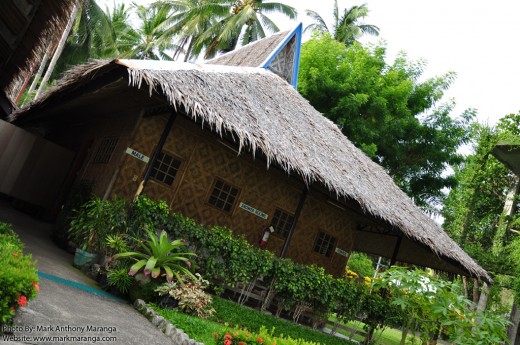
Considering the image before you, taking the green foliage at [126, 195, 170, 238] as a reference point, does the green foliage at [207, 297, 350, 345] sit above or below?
below

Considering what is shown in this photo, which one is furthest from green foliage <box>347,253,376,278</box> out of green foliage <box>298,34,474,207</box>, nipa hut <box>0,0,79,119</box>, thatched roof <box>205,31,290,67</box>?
nipa hut <box>0,0,79,119</box>

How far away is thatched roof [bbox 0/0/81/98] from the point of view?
20.2ft

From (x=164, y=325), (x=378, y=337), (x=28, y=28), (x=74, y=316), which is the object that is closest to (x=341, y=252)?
(x=378, y=337)

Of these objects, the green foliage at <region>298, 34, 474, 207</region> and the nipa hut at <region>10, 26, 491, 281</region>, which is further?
the green foliage at <region>298, 34, 474, 207</region>

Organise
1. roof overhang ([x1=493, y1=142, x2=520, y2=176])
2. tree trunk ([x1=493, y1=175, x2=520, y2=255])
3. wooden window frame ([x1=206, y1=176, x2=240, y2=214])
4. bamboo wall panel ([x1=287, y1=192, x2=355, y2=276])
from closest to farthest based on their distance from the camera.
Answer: wooden window frame ([x1=206, y1=176, x2=240, y2=214])
bamboo wall panel ([x1=287, y1=192, x2=355, y2=276])
roof overhang ([x1=493, y1=142, x2=520, y2=176])
tree trunk ([x1=493, y1=175, x2=520, y2=255])

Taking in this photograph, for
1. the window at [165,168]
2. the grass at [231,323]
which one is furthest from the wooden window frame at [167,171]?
the grass at [231,323]

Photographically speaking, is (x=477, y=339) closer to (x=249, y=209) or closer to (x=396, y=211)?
(x=396, y=211)

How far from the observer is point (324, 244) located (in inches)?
534

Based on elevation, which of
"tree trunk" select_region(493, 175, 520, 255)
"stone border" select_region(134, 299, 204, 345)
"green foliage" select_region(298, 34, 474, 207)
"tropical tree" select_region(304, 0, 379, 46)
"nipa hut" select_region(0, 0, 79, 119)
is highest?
"tropical tree" select_region(304, 0, 379, 46)

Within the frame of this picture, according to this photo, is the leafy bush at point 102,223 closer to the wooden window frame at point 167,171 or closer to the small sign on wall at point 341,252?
the wooden window frame at point 167,171

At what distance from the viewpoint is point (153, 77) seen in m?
7.79

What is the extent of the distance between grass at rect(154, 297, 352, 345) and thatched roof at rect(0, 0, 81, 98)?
14.6 ft

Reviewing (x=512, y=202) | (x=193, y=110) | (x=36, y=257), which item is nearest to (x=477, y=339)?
(x=193, y=110)

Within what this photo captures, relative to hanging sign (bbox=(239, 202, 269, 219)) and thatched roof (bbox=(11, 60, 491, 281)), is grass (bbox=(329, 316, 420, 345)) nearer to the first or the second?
Answer: thatched roof (bbox=(11, 60, 491, 281))
